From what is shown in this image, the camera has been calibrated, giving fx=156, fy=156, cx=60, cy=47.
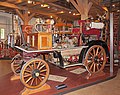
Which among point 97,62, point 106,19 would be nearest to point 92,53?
point 97,62

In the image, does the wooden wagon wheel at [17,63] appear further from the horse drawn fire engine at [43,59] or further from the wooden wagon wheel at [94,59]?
the wooden wagon wheel at [94,59]

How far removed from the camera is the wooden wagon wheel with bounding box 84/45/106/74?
4170mm

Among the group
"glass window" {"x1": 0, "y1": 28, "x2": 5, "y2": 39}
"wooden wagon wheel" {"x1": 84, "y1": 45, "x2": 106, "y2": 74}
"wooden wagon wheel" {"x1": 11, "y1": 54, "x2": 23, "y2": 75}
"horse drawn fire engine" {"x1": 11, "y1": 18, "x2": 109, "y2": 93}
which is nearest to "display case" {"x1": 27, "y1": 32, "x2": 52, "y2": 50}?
"horse drawn fire engine" {"x1": 11, "y1": 18, "x2": 109, "y2": 93}

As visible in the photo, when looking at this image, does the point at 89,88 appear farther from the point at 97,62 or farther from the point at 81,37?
the point at 81,37

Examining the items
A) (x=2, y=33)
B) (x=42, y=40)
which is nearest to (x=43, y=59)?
(x=42, y=40)

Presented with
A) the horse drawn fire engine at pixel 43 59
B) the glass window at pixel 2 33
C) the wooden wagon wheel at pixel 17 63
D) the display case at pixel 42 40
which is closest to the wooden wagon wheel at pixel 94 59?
the horse drawn fire engine at pixel 43 59

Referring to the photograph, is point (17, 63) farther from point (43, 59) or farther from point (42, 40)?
point (42, 40)

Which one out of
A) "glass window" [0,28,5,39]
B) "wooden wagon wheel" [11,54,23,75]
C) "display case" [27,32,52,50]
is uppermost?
"glass window" [0,28,5,39]

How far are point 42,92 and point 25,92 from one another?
0.35m

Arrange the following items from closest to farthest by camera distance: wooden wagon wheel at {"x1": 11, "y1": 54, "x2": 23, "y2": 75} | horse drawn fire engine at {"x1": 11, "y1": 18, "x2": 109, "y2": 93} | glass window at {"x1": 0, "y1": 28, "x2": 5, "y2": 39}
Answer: horse drawn fire engine at {"x1": 11, "y1": 18, "x2": 109, "y2": 93} < wooden wagon wheel at {"x1": 11, "y1": 54, "x2": 23, "y2": 75} < glass window at {"x1": 0, "y1": 28, "x2": 5, "y2": 39}

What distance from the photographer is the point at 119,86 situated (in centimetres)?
383

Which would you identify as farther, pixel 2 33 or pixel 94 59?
pixel 2 33

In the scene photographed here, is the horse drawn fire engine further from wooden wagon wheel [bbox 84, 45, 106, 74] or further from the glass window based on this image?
the glass window

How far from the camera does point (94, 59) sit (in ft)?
14.0
